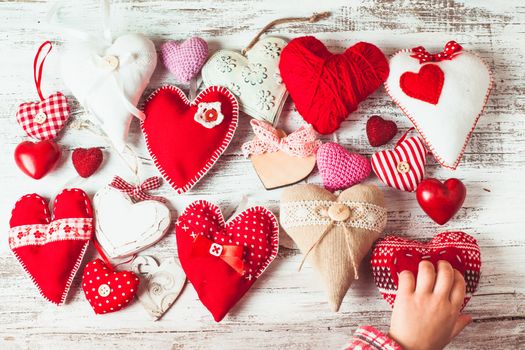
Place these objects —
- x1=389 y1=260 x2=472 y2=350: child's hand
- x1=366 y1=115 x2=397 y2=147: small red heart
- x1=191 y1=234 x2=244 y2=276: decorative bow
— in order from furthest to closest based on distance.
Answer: x1=366 y1=115 x2=397 y2=147: small red heart
x1=191 y1=234 x2=244 y2=276: decorative bow
x1=389 y1=260 x2=472 y2=350: child's hand

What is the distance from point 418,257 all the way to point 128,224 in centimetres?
64

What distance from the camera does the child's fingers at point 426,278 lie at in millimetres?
1151

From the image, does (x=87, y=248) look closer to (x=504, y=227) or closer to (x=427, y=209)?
(x=427, y=209)

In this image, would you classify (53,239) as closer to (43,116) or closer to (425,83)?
(43,116)

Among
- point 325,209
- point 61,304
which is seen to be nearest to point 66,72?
point 61,304

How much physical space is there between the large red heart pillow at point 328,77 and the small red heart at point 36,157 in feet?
1.90

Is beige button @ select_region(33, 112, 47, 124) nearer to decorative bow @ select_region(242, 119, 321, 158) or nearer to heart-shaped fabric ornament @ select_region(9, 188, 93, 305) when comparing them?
heart-shaped fabric ornament @ select_region(9, 188, 93, 305)

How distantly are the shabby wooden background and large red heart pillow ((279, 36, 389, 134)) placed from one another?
8 cm

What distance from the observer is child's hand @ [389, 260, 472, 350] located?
1138 mm

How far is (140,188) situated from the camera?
4.50ft

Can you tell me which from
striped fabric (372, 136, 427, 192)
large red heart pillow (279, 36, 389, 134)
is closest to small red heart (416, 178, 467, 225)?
striped fabric (372, 136, 427, 192)

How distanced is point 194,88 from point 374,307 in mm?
670

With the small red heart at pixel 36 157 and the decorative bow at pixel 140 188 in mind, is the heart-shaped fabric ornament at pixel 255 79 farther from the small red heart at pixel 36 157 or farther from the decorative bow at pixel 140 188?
the small red heart at pixel 36 157

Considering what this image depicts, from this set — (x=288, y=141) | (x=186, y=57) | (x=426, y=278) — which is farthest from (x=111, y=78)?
(x=426, y=278)
